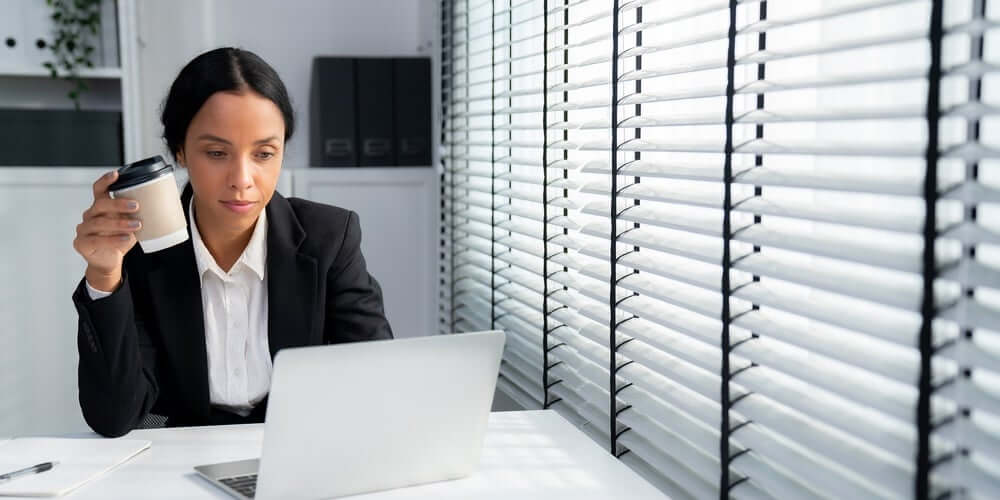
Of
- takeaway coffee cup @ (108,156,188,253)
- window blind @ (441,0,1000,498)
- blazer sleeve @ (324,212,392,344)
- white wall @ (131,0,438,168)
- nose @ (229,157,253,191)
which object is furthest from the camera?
white wall @ (131,0,438,168)

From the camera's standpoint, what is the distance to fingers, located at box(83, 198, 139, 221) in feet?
4.38

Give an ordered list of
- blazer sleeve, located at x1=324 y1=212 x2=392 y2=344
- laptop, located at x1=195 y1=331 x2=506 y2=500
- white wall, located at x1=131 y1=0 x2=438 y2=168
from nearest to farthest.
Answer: laptop, located at x1=195 y1=331 x2=506 y2=500 → blazer sleeve, located at x1=324 y1=212 x2=392 y2=344 → white wall, located at x1=131 y1=0 x2=438 y2=168

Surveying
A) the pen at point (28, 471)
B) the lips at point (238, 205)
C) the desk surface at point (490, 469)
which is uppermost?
the lips at point (238, 205)

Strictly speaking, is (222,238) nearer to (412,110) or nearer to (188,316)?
(188,316)

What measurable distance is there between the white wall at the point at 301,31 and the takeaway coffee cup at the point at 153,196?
195cm

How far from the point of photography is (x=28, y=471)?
4.00ft

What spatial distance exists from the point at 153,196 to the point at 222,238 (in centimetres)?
39

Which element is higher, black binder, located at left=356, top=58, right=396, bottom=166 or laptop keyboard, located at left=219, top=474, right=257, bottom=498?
black binder, located at left=356, top=58, right=396, bottom=166

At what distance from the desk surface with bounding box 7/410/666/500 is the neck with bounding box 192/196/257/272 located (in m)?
0.37

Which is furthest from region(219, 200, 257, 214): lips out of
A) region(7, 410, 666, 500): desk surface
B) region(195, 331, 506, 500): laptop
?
region(195, 331, 506, 500): laptop

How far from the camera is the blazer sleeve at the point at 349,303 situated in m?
1.82

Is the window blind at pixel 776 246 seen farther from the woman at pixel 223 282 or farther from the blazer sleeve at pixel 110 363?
the blazer sleeve at pixel 110 363

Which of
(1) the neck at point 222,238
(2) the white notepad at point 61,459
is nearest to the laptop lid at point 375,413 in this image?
(2) the white notepad at point 61,459

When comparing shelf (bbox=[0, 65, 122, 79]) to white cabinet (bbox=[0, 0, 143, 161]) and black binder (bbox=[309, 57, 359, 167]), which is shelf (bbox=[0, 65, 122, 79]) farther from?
black binder (bbox=[309, 57, 359, 167])
